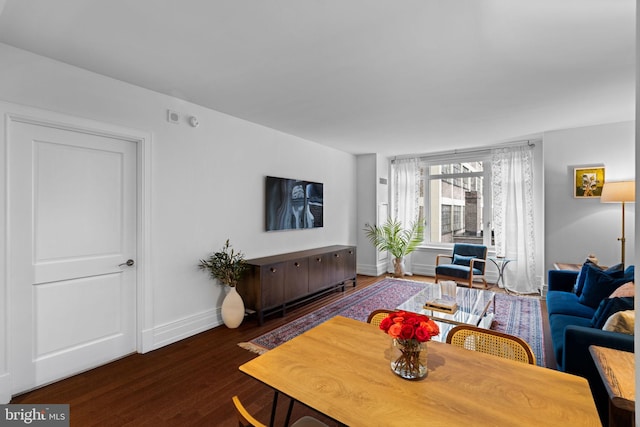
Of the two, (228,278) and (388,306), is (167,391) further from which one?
(388,306)

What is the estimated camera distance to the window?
19.3 feet

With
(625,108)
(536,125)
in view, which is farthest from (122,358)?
(625,108)

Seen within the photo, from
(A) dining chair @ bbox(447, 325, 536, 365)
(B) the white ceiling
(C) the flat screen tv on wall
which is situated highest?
(B) the white ceiling

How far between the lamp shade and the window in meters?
2.09

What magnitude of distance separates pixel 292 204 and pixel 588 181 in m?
4.13

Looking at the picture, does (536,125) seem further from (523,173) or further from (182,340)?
(182,340)

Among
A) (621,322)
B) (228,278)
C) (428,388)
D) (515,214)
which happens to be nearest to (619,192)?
(515,214)

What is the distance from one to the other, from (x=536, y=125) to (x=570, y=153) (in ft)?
2.47

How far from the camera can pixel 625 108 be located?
3.53m

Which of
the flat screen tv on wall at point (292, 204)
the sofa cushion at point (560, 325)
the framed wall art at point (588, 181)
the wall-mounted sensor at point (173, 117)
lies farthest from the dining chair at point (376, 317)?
the framed wall art at point (588, 181)

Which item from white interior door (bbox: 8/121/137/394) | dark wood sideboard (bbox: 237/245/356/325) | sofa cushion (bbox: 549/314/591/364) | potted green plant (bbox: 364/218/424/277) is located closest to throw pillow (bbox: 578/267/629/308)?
sofa cushion (bbox: 549/314/591/364)

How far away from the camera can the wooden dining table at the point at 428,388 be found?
1034mm

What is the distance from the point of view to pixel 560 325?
8.36 ft

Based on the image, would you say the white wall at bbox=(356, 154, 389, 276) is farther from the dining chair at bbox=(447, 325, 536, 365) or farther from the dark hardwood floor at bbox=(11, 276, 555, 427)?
the dining chair at bbox=(447, 325, 536, 365)
